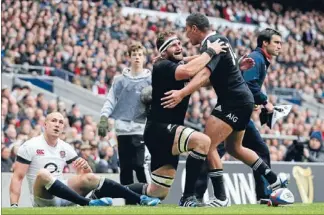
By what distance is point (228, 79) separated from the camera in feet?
35.8

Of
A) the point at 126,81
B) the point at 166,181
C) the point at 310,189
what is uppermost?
the point at 126,81

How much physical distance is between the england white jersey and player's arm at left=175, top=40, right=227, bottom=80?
78.7 inches

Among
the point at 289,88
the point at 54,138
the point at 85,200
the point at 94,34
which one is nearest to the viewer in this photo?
the point at 85,200

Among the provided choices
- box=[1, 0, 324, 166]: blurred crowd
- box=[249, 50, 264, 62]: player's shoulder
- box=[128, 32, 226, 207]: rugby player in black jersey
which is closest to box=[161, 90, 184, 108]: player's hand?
box=[128, 32, 226, 207]: rugby player in black jersey

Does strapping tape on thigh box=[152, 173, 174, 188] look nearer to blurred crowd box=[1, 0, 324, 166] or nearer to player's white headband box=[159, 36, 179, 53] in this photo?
player's white headband box=[159, 36, 179, 53]

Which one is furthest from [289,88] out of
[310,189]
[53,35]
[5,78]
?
[310,189]

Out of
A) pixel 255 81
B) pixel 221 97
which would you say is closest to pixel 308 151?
pixel 255 81

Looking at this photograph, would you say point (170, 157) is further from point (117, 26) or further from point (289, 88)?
point (289, 88)

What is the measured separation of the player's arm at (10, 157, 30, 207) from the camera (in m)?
11.2

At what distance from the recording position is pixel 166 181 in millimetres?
11180

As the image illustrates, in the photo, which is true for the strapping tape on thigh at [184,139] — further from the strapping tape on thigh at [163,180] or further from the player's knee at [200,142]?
the strapping tape on thigh at [163,180]

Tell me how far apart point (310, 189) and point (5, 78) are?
327 inches

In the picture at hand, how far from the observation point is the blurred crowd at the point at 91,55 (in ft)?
63.3

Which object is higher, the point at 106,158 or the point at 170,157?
the point at 170,157
